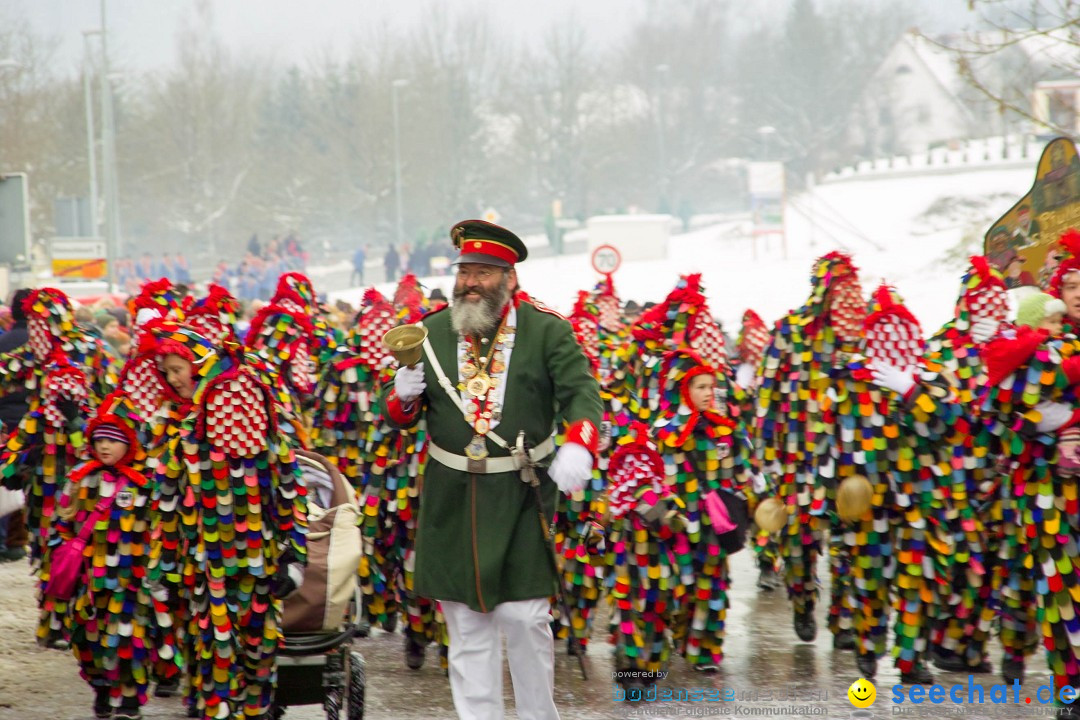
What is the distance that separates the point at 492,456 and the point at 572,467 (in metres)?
0.48

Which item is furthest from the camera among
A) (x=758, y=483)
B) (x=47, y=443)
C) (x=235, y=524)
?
(x=47, y=443)

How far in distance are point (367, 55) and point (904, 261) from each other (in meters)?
59.0

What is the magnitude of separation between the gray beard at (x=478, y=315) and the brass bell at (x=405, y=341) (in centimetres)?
20

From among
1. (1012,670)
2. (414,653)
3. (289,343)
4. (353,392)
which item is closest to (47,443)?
(289,343)

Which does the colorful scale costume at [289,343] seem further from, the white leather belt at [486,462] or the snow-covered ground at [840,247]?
the snow-covered ground at [840,247]

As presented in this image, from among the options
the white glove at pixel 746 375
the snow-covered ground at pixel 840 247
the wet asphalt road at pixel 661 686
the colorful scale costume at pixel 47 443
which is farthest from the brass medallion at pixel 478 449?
the snow-covered ground at pixel 840 247

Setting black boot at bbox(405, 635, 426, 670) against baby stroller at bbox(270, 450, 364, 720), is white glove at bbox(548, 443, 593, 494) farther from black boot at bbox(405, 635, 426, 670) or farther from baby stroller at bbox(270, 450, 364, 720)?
black boot at bbox(405, 635, 426, 670)

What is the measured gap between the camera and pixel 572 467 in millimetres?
5340

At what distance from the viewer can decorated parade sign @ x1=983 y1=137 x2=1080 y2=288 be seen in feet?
32.0

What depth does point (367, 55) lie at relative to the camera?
3597 inches

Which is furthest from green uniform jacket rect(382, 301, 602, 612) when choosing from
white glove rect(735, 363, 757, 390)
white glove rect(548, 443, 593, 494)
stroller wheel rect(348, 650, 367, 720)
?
white glove rect(735, 363, 757, 390)

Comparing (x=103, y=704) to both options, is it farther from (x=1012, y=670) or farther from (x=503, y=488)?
(x=1012, y=670)

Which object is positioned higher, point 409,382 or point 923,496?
point 409,382

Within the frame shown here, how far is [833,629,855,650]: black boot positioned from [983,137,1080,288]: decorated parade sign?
A: 291cm
